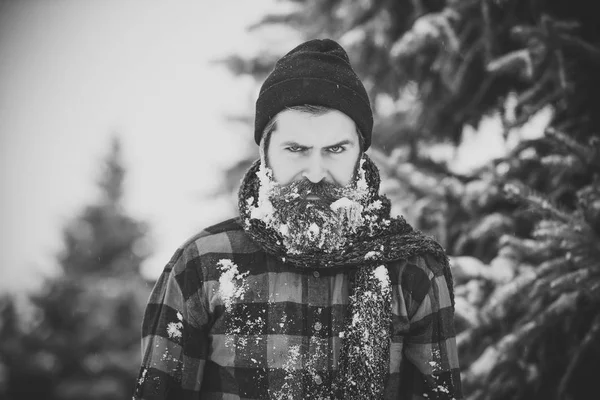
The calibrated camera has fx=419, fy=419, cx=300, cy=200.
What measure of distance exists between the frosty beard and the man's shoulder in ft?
0.40

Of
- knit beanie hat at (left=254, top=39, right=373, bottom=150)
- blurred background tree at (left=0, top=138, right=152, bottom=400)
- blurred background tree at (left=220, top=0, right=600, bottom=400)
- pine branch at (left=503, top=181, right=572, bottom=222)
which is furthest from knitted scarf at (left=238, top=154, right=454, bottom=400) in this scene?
blurred background tree at (left=0, top=138, right=152, bottom=400)

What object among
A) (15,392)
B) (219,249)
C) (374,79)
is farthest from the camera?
(15,392)

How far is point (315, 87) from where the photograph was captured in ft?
5.18

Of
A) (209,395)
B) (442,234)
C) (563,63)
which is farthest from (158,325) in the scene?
(563,63)

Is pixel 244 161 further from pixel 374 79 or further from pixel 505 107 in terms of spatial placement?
pixel 505 107

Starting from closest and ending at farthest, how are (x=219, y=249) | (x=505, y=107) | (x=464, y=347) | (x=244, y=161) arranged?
1. (x=219, y=249)
2. (x=464, y=347)
3. (x=505, y=107)
4. (x=244, y=161)

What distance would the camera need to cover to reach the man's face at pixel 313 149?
1521 millimetres

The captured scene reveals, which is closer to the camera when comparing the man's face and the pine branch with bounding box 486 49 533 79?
the man's face

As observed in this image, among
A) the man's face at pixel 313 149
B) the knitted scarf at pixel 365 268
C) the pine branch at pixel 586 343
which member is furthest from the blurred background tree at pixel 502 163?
the man's face at pixel 313 149

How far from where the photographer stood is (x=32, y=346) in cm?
908

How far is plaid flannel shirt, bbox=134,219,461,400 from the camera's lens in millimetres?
1428

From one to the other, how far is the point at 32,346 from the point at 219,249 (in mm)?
9767

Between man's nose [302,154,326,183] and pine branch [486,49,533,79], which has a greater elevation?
pine branch [486,49,533,79]

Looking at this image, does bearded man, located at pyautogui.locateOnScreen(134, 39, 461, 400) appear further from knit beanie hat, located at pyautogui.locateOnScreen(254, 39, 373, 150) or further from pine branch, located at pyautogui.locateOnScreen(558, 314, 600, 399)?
pine branch, located at pyautogui.locateOnScreen(558, 314, 600, 399)
